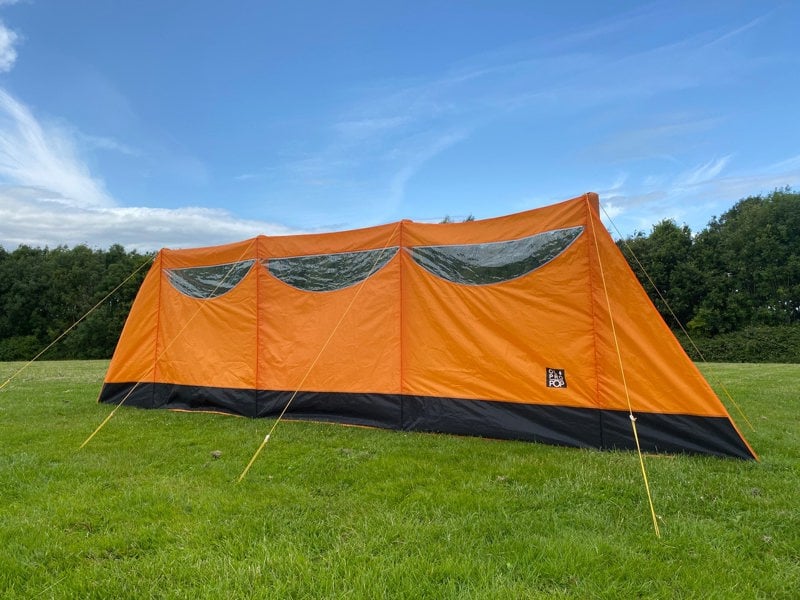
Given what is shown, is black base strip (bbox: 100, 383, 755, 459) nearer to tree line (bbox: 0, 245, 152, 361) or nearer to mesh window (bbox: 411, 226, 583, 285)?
mesh window (bbox: 411, 226, 583, 285)

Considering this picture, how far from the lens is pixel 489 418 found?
5.37 m

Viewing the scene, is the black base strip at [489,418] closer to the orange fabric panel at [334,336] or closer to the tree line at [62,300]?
the orange fabric panel at [334,336]

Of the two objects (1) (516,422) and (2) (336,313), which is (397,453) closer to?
(1) (516,422)

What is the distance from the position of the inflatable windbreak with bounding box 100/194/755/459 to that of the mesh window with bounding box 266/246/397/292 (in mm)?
18

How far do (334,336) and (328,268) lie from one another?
36.1 inches

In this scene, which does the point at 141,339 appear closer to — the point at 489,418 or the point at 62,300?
the point at 489,418

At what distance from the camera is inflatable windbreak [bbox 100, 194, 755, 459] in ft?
15.7

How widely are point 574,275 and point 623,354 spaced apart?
92 cm

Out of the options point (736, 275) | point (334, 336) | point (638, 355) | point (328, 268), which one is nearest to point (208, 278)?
point (328, 268)

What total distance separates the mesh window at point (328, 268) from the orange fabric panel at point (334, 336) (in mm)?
80

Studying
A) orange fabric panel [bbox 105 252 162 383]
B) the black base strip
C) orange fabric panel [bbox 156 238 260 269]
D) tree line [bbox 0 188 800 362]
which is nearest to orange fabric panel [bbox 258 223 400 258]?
orange fabric panel [bbox 156 238 260 269]

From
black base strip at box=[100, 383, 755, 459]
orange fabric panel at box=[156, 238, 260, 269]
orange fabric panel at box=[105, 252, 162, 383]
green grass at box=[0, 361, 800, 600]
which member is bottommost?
green grass at box=[0, 361, 800, 600]

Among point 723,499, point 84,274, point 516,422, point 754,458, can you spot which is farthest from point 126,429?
point 84,274

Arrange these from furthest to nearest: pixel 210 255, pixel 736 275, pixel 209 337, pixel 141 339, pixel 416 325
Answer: pixel 736 275, pixel 141 339, pixel 210 255, pixel 209 337, pixel 416 325
